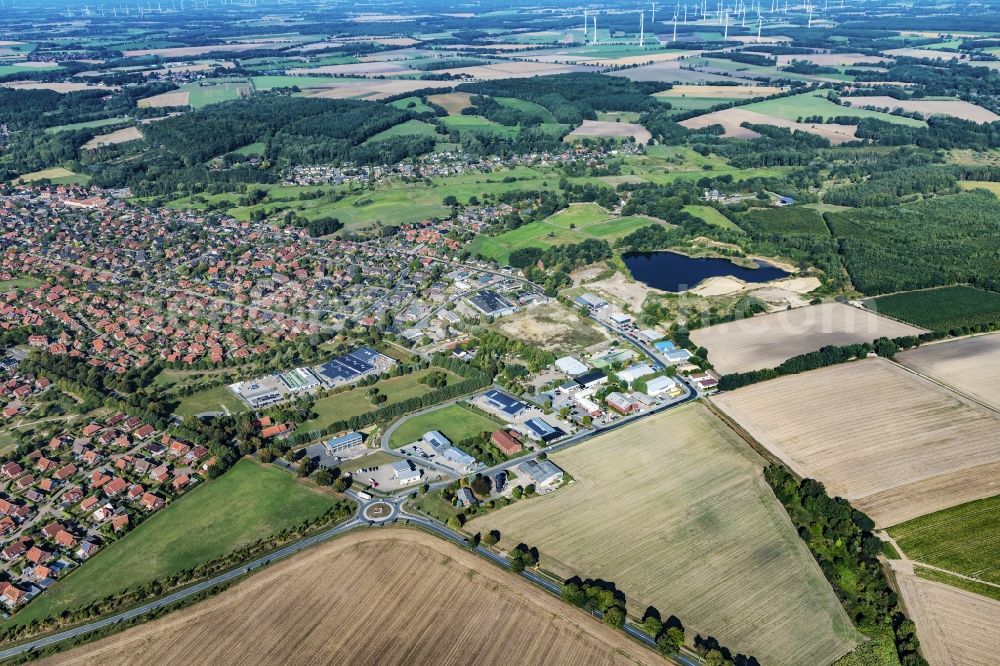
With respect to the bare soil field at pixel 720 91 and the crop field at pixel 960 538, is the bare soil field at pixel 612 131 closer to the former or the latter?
the bare soil field at pixel 720 91

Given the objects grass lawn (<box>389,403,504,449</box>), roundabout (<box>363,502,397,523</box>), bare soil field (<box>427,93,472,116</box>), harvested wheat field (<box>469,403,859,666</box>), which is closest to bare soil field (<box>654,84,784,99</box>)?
bare soil field (<box>427,93,472,116</box>)

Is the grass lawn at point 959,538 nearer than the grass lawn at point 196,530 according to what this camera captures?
Yes

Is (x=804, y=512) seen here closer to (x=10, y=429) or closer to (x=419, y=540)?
(x=419, y=540)

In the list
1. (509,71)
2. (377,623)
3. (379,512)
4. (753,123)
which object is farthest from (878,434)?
(509,71)

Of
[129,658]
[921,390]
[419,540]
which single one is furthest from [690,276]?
[129,658]

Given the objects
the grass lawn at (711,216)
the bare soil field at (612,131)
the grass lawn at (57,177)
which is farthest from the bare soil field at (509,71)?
the grass lawn at (711,216)
